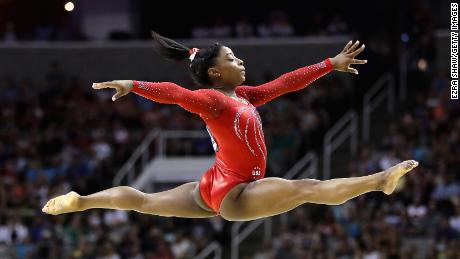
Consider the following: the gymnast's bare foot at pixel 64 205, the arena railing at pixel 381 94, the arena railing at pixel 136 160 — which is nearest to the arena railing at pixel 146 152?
the arena railing at pixel 136 160

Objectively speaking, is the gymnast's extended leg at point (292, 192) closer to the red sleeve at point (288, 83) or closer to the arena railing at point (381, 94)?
the red sleeve at point (288, 83)

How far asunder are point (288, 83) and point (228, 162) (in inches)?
31.1

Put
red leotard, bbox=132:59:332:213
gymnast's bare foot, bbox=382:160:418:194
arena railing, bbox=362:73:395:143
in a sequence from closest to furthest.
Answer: gymnast's bare foot, bbox=382:160:418:194 < red leotard, bbox=132:59:332:213 < arena railing, bbox=362:73:395:143

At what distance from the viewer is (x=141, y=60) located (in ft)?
63.3

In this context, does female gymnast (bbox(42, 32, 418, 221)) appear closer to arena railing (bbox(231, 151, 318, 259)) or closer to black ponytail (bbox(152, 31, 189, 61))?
black ponytail (bbox(152, 31, 189, 61))

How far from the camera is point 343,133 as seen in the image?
15969 millimetres

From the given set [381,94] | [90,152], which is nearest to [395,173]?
[381,94]

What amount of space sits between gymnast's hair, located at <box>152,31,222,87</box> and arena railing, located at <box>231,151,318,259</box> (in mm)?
7417

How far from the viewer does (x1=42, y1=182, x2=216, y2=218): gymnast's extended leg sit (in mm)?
7043

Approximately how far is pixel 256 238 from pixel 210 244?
36.5 inches

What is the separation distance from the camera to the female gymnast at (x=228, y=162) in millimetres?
6508

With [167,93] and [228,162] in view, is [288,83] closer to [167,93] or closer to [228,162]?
[228,162]

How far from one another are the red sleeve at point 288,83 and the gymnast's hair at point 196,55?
0.32 metres

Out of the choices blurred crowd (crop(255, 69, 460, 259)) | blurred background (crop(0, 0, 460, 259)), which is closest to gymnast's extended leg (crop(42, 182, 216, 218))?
blurred background (crop(0, 0, 460, 259))
